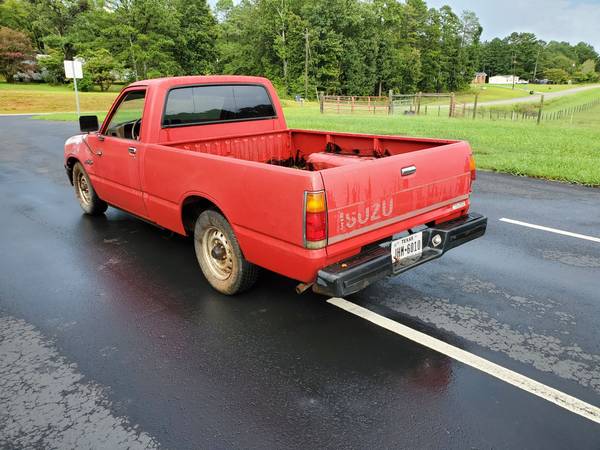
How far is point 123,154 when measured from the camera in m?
5.09

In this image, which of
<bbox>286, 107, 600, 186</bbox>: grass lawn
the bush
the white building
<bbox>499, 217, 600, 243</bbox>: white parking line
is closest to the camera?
<bbox>499, 217, 600, 243</bbox>: white parking line

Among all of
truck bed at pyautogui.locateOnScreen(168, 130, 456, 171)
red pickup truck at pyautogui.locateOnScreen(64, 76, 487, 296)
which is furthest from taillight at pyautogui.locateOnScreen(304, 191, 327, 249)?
truck bed at pyautogui.locateOnScreen(168, 130, 456, 171)

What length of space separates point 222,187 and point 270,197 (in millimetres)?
590

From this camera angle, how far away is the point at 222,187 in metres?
3.71

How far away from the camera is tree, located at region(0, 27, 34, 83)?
5203 cm

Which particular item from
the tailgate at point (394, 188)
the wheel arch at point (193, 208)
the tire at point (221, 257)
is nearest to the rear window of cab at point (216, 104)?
the wheel arch at point (193, 208)

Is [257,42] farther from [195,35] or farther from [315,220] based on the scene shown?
[315,220]

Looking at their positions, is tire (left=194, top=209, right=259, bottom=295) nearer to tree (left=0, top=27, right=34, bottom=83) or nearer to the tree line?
the tree line

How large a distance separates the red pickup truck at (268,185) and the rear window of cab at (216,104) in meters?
0.01

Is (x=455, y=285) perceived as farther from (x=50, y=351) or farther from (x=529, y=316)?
(x=50, y=351)

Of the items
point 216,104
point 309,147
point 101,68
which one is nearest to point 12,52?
point 101,68

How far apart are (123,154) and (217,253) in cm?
184

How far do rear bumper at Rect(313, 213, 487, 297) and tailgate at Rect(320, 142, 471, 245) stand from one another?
0.55 feet

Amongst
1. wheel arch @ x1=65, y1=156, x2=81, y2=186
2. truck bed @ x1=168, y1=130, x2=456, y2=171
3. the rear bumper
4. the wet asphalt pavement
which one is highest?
truck bed @ x1=168, y1=130, x2=456, y2=171
